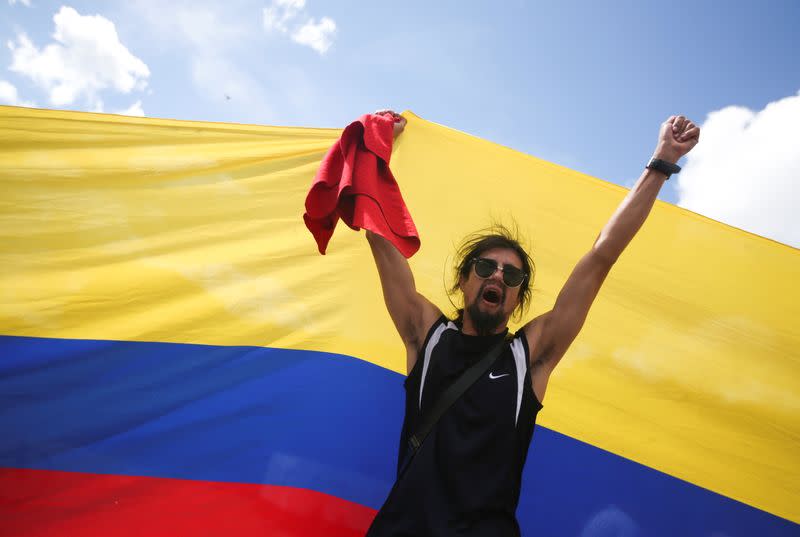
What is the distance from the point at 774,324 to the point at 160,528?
3134mm

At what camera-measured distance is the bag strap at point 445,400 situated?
1774mm

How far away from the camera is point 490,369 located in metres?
1.89

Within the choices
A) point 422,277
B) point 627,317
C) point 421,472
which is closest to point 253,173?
point 422,277

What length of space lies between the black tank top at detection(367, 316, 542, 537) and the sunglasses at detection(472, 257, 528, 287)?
0.83ft

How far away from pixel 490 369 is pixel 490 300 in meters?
0.31

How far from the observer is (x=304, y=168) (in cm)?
309

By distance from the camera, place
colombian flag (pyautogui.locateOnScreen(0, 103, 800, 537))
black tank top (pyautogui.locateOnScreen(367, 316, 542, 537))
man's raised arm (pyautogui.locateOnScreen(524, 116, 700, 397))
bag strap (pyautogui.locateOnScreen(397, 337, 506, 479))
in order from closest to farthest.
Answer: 1. black tank top (pyautogui.locateOnScreen(367, 316, 542, 537))
2. bag strap (pyautogui.locateOnScreen(397, 337, 506, 479))
3. man's raised arm (pyautogui.locateOnScreen(524, 116, 700, 397))
4. colombian flag (pyautogui.locateOnScreen(0, 103, 800, 537))

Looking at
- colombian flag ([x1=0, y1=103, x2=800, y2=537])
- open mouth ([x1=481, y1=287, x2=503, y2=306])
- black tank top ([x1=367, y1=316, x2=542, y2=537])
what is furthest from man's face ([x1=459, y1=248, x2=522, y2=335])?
colombian flag ([x1=0, y1=103, x2=800, y2=537])

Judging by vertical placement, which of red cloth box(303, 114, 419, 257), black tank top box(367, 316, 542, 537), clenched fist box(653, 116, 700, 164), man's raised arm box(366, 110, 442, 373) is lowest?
black tank top box(367, 316, 542, 537)

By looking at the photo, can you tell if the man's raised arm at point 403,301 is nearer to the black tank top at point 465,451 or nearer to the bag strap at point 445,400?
the black tank top at point 465,451

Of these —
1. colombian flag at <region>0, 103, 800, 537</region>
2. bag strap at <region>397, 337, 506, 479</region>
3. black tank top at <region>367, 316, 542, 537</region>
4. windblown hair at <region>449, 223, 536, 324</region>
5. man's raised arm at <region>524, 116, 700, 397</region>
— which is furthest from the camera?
colombian flag at <region>0, 103, 800, 537</region>

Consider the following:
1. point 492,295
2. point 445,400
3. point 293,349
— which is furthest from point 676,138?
point 293,349

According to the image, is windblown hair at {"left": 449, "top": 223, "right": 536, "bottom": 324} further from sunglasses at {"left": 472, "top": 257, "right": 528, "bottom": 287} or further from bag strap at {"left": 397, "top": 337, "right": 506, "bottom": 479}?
bag strap at {"left": 397, "top": 337, "right": 506, "bottom": 479}

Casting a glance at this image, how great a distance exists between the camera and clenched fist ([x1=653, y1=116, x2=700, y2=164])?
2.03 metres
